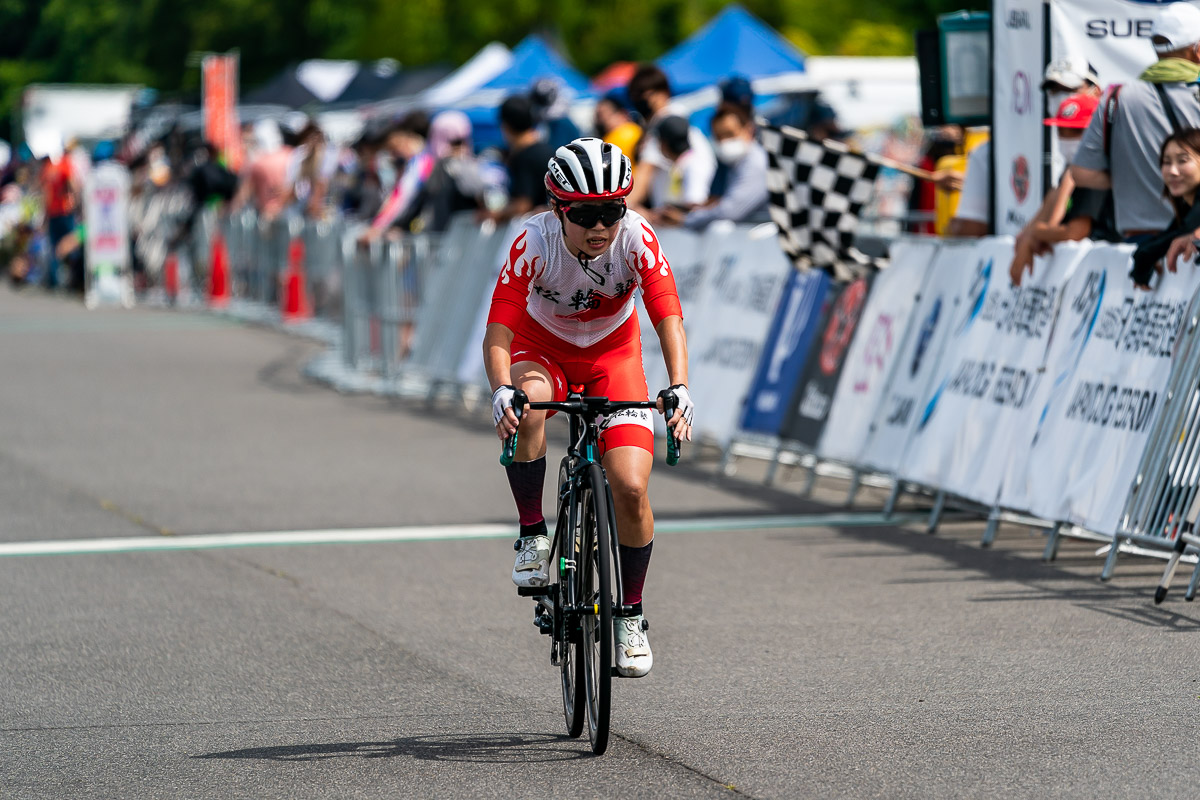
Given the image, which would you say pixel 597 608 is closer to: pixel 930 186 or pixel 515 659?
pixel 515 659

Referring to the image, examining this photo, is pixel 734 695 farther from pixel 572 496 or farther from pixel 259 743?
pixel 259 743

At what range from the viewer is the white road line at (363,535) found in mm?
9719

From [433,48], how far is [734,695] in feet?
194

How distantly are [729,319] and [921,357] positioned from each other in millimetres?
2239

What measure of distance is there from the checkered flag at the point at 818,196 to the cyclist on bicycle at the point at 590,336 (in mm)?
4842

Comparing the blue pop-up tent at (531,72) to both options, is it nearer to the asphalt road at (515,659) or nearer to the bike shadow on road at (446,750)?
the asphalt road at (515,659)

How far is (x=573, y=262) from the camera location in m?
6.34

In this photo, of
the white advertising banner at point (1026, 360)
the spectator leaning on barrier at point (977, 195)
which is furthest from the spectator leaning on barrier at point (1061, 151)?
the spectator leaning on barrier at point (977, 195)

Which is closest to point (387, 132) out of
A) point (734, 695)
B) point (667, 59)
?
point (667, 59)

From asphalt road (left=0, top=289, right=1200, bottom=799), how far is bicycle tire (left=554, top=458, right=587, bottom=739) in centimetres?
13

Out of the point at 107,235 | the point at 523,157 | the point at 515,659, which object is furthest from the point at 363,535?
the point at 107,235

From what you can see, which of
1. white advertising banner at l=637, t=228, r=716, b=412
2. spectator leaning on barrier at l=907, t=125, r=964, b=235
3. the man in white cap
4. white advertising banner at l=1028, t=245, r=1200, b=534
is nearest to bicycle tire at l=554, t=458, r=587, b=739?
white advertising banner at l=1028, t=245, r=1200, b=534

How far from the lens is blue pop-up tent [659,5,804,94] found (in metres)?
27.3

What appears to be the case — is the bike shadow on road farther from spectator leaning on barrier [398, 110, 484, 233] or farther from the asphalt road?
spectator leaning on barrier [398, 110, 484, 233]
